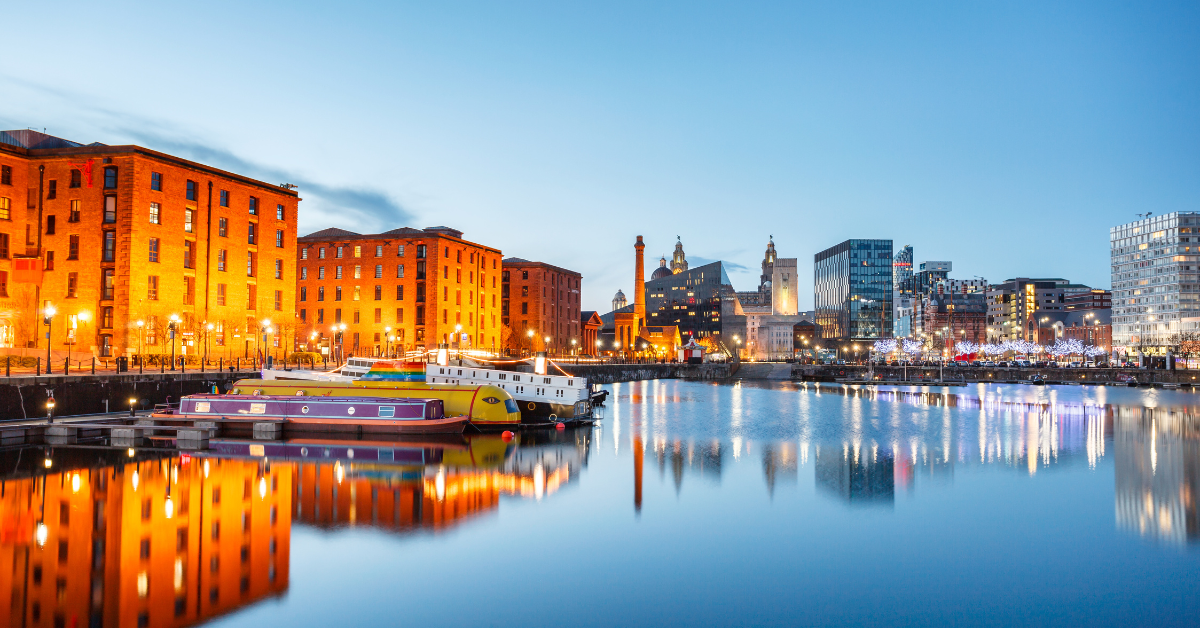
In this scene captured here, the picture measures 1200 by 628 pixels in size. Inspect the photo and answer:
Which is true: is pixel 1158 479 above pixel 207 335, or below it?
below

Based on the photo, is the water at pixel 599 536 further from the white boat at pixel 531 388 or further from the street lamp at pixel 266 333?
the street lamp at pixel 266 333

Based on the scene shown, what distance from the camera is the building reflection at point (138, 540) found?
53.3ft

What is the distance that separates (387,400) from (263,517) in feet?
62.8

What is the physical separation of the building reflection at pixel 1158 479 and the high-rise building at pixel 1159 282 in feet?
497

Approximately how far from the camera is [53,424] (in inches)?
1485

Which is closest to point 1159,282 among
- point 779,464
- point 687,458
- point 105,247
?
point 779,464

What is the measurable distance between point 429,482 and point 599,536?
9159mm

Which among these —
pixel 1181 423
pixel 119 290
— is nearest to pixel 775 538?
pixel 1181 423

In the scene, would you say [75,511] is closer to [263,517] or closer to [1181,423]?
[263,517]

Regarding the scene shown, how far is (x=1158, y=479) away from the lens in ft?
110

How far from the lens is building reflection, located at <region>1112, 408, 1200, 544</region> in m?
25.0

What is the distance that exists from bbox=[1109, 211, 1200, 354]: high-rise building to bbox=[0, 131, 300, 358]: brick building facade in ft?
641

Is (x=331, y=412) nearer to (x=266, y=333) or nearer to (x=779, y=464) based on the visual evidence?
(x=779, y=464)

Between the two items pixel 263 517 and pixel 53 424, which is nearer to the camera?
pixel 263 517
